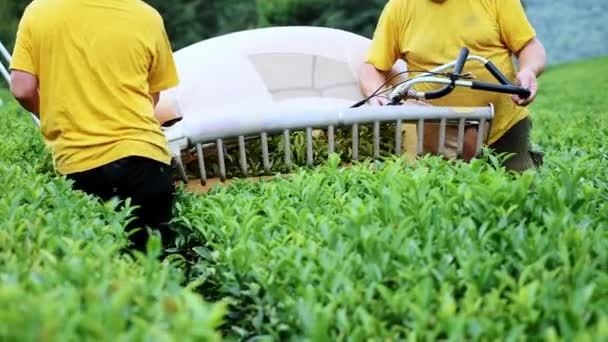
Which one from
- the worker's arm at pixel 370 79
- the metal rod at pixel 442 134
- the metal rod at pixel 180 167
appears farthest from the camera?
the worker's arm at pixel 370 79

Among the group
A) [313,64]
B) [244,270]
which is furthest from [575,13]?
[244,270]

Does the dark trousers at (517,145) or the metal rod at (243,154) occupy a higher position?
the metal rod at (243,154)

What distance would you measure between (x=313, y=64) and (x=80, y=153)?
1.90 meters

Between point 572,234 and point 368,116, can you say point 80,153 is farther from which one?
point 572,234

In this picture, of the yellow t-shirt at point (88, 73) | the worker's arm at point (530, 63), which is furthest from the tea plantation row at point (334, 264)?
the worker's arm at point (530, 63)

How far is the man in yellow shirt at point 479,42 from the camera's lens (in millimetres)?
5207

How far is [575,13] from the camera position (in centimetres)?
1877

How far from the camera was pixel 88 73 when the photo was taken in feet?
13.4

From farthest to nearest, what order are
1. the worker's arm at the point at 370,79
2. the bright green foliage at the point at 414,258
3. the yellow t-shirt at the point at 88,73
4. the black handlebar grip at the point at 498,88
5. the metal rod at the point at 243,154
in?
the worker's arm at the point at 370,79
the metal rod at the point at 243,154
the black handlebar grip at the point at 498,88
the yellow t-shirt at the point at 88,73
the bright green foliage at the point at 414,258

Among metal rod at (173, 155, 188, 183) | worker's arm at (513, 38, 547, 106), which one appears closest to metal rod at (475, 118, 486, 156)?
worker's arm at (513, 38, 547, 106)

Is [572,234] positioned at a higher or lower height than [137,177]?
higher

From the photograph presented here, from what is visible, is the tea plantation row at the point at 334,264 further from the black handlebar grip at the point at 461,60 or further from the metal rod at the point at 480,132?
the metal rod at the point at 480,132

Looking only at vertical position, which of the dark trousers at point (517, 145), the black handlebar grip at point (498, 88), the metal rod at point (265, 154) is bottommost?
the dark trousers at point (517, 145)

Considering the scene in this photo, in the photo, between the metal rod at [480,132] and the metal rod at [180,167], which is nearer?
the metal rod at [180,167]
